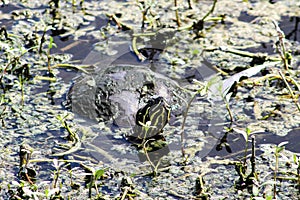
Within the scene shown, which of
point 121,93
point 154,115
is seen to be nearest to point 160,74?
point 121,93

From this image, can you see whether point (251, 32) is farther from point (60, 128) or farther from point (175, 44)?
point (60, 128)

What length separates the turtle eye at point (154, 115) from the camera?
9.55 ft

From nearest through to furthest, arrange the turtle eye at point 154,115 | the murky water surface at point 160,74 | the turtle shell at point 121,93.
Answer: the murky water surface at point 160,74 → the turtle eye at point 154,115 → the turtle shell at point 121,93

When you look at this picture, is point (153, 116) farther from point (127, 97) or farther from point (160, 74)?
point (160, 74)

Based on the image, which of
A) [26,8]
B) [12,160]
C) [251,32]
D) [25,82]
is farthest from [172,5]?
[12,160]

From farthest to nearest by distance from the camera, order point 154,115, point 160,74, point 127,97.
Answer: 1. point 160,74
2. point 127,97
3. point 154,115

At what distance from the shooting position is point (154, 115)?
9.58 feet

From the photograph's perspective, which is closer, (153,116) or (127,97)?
(153,116)

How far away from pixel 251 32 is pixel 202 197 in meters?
1.55

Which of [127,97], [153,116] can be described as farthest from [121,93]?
[153,116]

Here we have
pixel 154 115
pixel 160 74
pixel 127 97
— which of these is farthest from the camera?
pixel 160 74

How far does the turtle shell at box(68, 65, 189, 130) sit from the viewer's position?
307 cm

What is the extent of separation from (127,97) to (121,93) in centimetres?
5

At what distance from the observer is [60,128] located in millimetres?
2994
